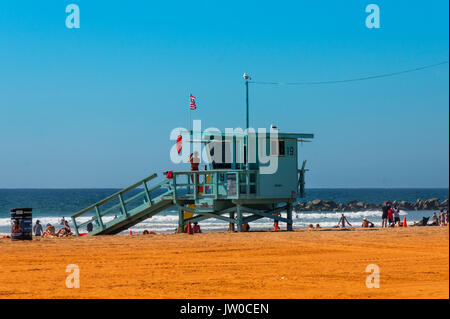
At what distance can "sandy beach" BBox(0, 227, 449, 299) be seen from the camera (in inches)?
422

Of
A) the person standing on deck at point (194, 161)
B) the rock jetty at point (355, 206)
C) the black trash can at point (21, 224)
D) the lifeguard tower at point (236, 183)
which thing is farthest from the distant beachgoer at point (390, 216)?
the rock jetty at point (355, 206)

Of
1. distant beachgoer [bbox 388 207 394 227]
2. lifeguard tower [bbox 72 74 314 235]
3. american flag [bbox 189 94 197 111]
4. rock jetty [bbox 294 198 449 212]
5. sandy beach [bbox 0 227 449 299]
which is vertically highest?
american flag [bbox 189 94 197 111]

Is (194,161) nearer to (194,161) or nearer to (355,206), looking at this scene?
(194,161)

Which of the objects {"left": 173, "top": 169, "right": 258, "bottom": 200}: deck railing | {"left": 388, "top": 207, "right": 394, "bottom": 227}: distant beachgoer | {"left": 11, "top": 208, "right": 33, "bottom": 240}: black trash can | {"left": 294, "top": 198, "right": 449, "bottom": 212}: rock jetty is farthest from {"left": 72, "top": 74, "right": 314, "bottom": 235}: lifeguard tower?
{"left": 294, "top": 198, "right": 449, "bottom": 212}: rock jetty

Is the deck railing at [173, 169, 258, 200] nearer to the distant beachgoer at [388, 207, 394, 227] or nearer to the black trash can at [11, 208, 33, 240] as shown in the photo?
the black trash can at [11, 208, 33, 240]

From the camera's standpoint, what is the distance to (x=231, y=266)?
45.1 ft

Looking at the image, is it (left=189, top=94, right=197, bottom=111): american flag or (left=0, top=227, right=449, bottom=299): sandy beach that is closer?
(left=0, top=227, right=449, bottom=299): sandy beach

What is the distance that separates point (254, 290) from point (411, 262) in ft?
14.4

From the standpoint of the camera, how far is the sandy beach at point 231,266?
10.7 m

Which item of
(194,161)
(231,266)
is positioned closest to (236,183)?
(194,161)

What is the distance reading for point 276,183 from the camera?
80.2 feet

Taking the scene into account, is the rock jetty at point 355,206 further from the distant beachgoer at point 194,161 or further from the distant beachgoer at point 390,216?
the distant beachgoer at point 194,161
